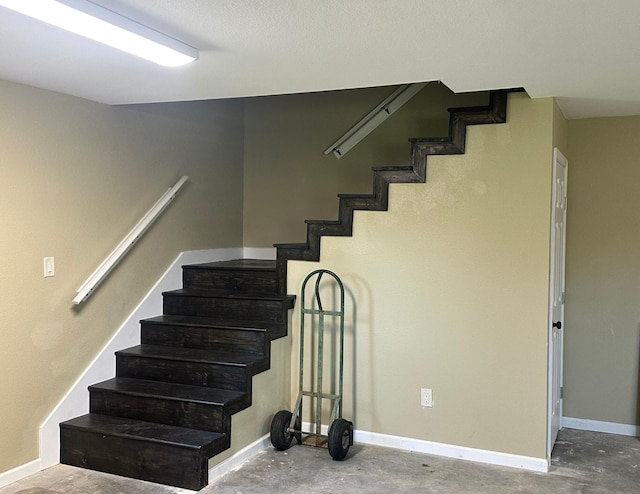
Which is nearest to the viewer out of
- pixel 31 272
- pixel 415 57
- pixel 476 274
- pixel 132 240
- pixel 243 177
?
pixel 415 57

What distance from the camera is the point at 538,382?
3551 millimetres

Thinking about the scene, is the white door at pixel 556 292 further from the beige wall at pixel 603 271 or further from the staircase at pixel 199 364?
the staircase at pixel 199 364

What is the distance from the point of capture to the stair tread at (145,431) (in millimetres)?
3283

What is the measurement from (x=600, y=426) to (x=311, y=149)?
3053mm

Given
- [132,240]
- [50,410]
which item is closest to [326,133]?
[132,240]

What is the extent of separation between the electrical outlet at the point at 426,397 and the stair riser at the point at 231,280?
1228 millimetres

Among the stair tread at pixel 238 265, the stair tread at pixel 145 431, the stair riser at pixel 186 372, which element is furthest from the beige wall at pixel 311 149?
the stair tread at pixel 145 431

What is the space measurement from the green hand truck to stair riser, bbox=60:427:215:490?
0.51 meters

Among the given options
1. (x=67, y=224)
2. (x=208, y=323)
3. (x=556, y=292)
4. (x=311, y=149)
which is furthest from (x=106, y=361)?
(x=556, y=292)

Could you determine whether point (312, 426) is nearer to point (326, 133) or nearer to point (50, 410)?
point (50, 410)

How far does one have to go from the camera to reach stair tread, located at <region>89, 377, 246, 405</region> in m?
3.50

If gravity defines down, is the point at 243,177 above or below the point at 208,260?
above

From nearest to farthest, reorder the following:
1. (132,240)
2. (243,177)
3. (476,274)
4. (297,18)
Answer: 1. (297,18)
2. (476,274)
3. (132,240)
4. (243,177)

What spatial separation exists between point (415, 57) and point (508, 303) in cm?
166
